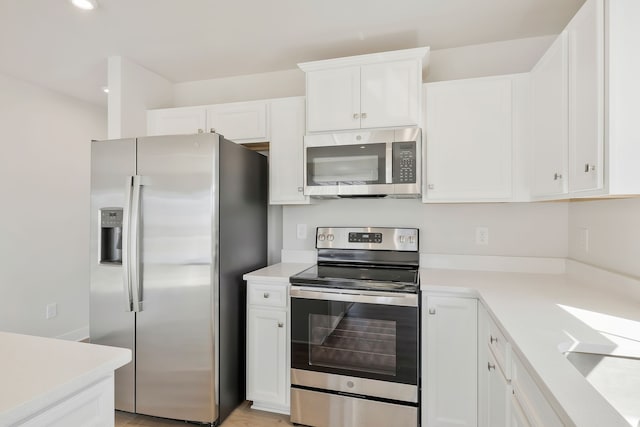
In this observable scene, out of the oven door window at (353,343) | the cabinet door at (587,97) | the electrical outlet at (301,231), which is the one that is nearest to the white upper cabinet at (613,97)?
the cabinet door at (587,97)

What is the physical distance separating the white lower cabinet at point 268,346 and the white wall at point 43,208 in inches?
90.1

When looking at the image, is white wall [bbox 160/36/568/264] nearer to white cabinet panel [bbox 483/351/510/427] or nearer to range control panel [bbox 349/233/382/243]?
range control panel [bbox 349/233/382/243]

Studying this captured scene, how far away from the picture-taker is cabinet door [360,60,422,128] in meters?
2.12

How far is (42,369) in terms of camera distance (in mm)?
833

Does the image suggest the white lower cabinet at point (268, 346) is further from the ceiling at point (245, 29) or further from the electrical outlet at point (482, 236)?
the ceiling at point (245, 29)

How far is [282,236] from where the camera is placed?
2775 millimetres

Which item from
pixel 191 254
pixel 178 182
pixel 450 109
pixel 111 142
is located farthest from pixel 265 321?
pixel 450 109

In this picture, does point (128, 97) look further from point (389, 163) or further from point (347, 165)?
point (389, 163)

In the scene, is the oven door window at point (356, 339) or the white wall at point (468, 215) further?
the white wall at point (468, 215)

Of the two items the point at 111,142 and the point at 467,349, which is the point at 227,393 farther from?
the point at 111,142

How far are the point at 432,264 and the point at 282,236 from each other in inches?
45.5

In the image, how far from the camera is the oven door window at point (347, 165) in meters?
2.15

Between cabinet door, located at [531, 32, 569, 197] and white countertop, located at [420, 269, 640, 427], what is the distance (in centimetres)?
51

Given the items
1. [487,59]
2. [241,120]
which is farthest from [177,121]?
[487,59]
